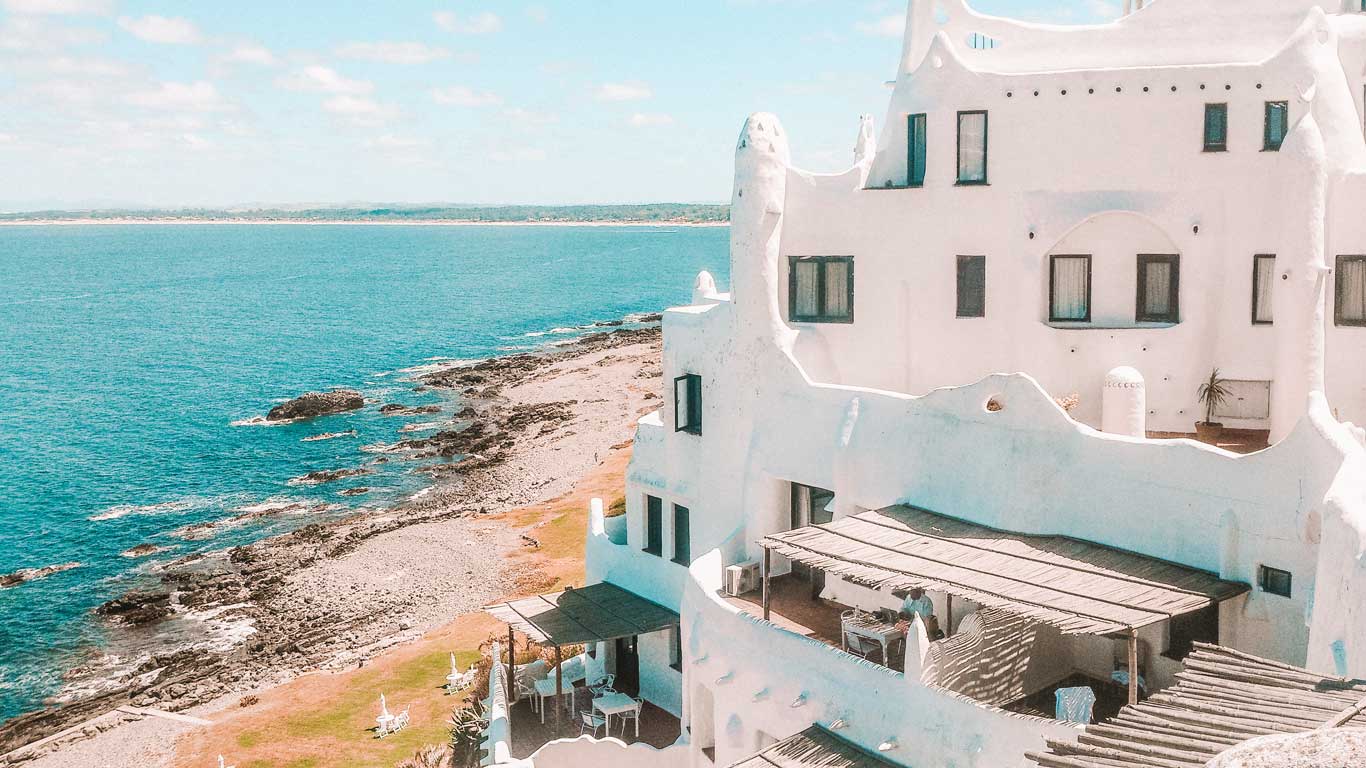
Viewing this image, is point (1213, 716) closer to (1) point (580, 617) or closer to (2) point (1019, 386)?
(2) point (1019, 386)

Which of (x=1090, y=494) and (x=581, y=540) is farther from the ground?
(x=1090, y=494)

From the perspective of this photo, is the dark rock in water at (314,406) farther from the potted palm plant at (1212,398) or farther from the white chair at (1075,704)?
the white chair at (1075,704)

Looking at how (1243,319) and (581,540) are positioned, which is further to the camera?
(581,540)

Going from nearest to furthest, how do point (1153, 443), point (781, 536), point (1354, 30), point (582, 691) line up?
point (1153, 443), point (781, 536), point (1354, 30), point (582, 691)

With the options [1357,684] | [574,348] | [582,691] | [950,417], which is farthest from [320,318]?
[1357,684]

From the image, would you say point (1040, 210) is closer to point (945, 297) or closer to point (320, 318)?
point (945, 297)

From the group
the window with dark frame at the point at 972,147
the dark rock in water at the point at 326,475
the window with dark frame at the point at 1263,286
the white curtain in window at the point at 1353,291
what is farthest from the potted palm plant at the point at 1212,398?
the dark rock in water at the point at 326,475

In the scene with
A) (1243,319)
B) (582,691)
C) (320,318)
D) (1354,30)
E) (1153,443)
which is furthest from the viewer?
(320,318)

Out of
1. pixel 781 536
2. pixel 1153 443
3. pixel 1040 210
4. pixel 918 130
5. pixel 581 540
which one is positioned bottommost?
pixel 581 540

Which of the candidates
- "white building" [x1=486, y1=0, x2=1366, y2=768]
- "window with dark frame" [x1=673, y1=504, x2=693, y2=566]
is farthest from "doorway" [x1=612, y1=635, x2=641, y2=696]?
"window with dark frame" [x1=673, y1=504, x2=693, y2=566]
